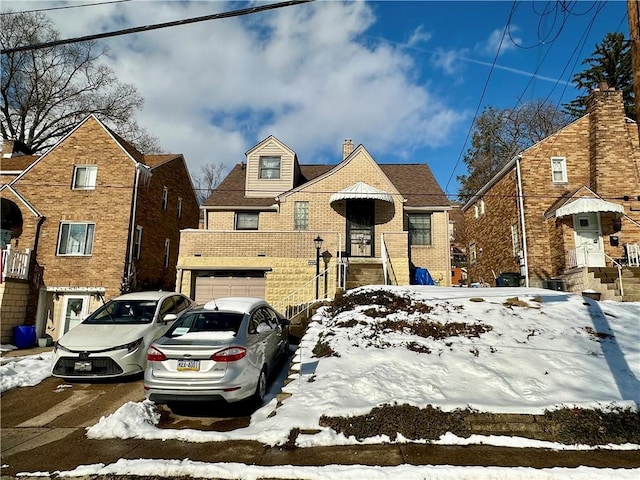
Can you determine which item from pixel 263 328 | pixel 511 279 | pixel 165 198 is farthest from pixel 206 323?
pixel 165 198

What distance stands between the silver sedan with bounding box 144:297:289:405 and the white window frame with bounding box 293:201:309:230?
37.0ft

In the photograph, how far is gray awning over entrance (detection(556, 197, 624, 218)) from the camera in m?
16.8

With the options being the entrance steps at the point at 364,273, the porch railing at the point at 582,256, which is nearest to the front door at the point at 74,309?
the entrance steps at the point at 364,273

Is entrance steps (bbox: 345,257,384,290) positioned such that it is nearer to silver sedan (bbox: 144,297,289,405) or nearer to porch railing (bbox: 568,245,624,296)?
silver sedan (bbox: 144,297,289,405)

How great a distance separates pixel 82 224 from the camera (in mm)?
17984

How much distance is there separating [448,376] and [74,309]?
16967 mm

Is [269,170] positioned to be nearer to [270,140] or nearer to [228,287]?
[270,140]

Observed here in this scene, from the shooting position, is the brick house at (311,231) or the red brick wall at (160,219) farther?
the red brick wall at (160,219)

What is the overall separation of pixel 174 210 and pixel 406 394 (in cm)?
2011

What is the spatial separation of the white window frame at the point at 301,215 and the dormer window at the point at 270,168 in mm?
3194

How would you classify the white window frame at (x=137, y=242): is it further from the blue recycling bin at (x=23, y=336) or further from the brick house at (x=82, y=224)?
the blue recycling bin at (x=23, y=336)

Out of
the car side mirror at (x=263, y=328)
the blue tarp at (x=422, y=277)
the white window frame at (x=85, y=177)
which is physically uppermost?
the white window frame at (x=85, y=177)

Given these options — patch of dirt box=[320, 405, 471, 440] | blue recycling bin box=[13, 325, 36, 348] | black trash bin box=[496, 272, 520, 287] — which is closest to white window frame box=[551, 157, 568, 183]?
black trash bin box=[496, 272, 520, 287]

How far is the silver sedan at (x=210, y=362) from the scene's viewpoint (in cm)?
605
